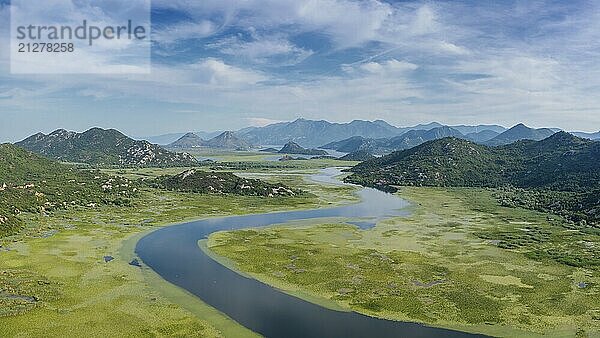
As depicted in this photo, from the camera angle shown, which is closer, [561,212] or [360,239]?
[360,239]

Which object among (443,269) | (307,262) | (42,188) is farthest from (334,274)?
(42,188)

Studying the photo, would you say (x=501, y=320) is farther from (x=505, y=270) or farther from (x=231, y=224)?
(x=231, y=224)

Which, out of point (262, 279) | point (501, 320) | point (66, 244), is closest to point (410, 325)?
point (501, 320)

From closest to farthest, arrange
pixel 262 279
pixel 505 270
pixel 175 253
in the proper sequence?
pixel 262 279
pixel 505 270
pixel 175 253

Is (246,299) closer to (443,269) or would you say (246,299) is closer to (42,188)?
(443,269)

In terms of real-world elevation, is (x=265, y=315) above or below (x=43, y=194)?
below

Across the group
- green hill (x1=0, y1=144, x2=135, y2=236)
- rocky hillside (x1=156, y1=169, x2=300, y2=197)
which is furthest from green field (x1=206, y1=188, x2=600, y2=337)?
rocky hillside (x1=156, y1=169, x2=300, y2=197)

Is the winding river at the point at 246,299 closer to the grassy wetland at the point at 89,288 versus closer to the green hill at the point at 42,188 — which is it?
the grassy wetland at the point at 89,288
